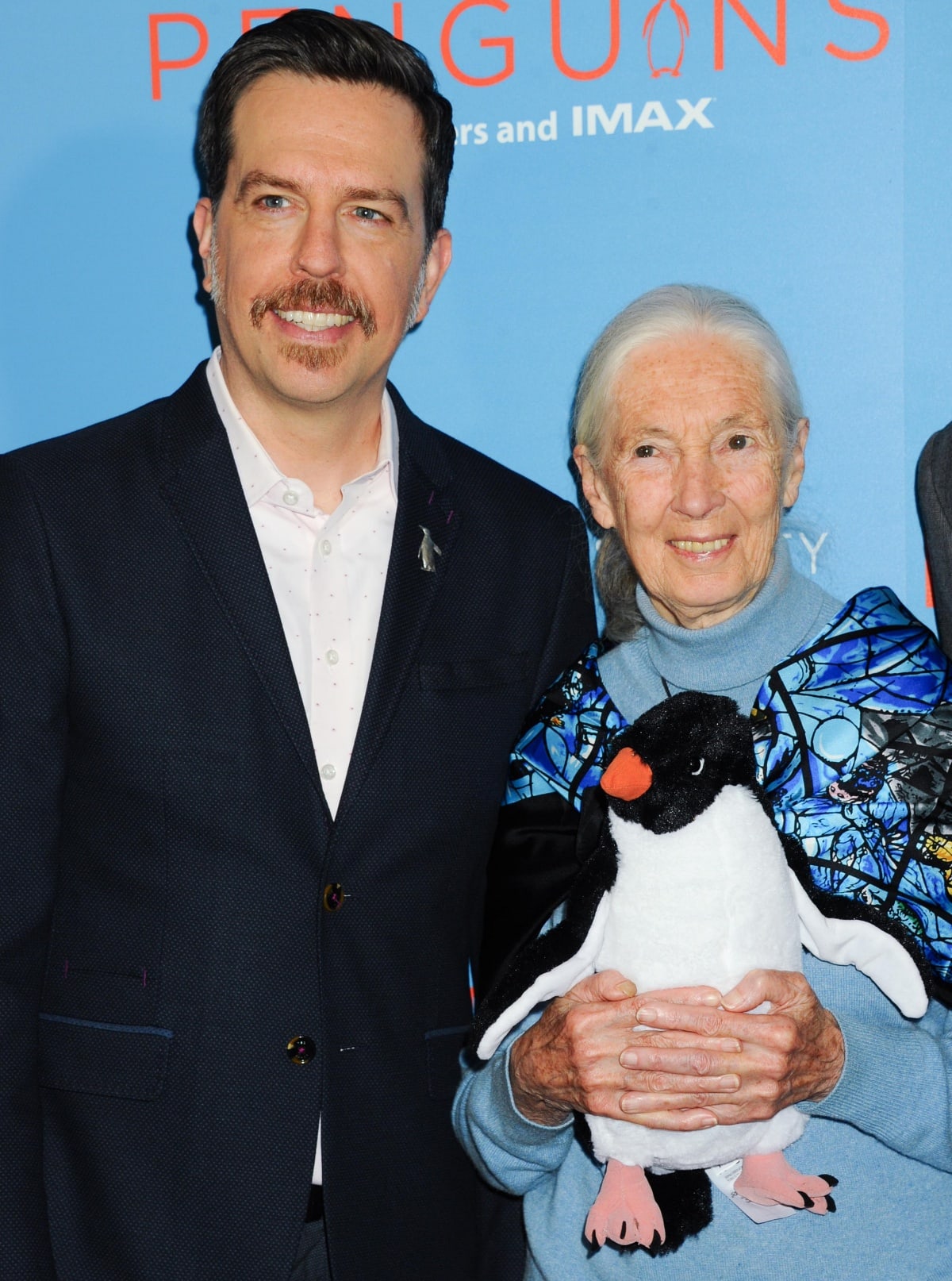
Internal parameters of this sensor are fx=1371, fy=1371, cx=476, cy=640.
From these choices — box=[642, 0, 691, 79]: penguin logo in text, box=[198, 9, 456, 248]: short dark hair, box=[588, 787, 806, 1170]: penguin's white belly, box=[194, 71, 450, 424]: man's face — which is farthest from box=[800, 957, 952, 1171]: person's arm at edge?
box=[642, 0, 691, 79]: penguin logo in text

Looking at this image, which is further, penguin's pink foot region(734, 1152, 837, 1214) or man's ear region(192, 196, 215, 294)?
man's ear region(192, 196, 215, 294)

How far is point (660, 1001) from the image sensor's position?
1.30 metres

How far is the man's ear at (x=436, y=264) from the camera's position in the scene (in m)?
1.83

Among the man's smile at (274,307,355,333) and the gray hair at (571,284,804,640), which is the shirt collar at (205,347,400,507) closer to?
the man's smile at (274,307,355,333)

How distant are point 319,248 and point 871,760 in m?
0.87

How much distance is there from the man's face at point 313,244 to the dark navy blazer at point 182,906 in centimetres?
15

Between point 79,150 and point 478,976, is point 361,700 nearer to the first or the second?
point 478,976

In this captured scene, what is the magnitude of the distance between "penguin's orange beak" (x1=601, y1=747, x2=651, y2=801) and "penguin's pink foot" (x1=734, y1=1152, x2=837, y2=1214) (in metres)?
0.40

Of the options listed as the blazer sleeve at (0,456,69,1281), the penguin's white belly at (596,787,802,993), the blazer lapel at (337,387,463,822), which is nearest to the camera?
the penguin's white belly at (596,787,802,993)

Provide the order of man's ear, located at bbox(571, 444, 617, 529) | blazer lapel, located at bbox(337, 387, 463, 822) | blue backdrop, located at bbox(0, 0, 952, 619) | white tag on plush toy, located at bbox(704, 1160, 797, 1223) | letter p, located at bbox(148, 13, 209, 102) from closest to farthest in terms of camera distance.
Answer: white tag on plush toy, located at bbox(704, 1160, 797, 1223)
blazer lapel, located at bbox(337, 387, 463, 822)
man's ear, located at bbox(571, 444, 617, 529)
blue backdrop, located at bbox(0, 0, 952, 619)
letter p, located at bbox(148, 13, 209, 102)

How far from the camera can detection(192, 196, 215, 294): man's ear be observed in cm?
178

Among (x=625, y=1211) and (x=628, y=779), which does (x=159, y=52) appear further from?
(x=625, y=1211)

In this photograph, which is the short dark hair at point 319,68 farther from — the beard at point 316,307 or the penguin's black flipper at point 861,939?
the penguin's black flipper at point 861,939

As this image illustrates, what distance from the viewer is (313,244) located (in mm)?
1640
